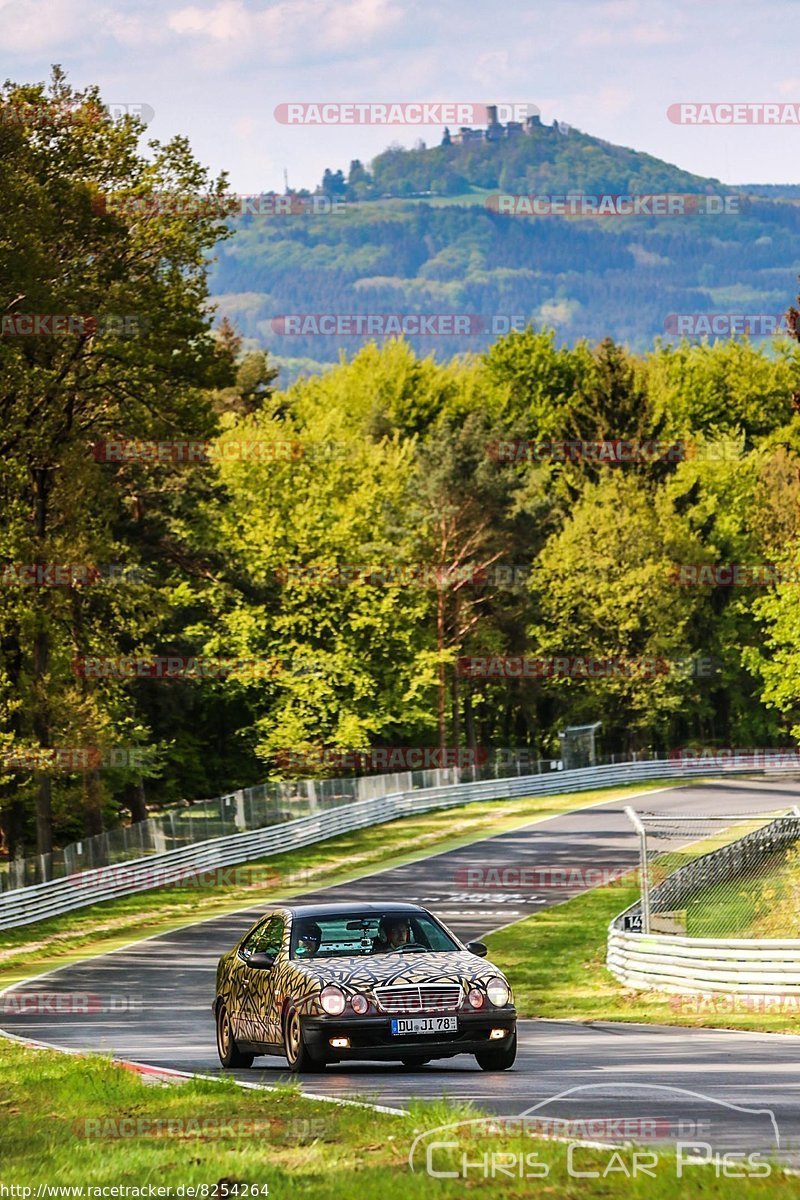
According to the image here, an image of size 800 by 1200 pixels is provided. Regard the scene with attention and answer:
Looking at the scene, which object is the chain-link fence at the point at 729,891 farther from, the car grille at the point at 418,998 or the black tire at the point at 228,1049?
the car grille at the point at 418,998

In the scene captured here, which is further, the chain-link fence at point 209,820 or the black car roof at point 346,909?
the chain-link fence at point 209,820

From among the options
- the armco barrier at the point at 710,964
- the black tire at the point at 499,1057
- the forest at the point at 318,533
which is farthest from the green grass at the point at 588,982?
the forest at the point at 318,533

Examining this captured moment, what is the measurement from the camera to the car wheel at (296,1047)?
13.7 m

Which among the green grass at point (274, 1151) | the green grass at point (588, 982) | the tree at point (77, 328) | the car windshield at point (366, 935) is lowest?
the green grass at point (588, 982)

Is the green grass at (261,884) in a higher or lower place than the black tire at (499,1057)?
lower

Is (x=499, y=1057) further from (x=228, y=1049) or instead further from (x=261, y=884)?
(x=261, y=884)

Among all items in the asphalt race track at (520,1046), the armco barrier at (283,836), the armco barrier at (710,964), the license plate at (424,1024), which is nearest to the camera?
the asphalt race track at (520,1046)

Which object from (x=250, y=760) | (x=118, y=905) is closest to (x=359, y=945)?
(x=118, y=905)

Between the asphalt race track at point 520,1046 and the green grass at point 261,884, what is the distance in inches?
50.9

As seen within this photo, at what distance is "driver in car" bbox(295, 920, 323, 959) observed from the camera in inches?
578

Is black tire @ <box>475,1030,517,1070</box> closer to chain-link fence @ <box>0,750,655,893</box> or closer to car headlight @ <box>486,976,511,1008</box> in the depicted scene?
car headlight @ <box>486,976,511,1008</box>

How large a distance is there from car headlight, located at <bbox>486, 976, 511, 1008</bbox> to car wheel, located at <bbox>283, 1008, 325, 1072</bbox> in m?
1.37

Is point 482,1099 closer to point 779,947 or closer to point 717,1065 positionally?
point 717,1065

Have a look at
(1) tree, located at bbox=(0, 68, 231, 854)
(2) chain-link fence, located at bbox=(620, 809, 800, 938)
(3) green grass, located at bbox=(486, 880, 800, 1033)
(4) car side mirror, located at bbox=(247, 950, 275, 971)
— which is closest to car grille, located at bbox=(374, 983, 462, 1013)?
(4) car side mirror, located at bbox=(247, 950, 275, 971)
